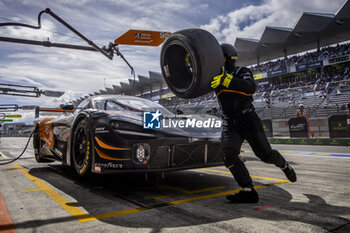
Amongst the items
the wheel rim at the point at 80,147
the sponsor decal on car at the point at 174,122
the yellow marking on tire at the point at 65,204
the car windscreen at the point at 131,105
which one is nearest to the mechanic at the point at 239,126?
the sponsor decal on car at the point at 174,122

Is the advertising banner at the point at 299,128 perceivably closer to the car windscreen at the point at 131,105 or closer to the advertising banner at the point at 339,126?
the advertising banner at the point at 339,126

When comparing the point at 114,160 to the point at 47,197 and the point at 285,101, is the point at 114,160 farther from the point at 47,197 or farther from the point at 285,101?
the point at 285,101

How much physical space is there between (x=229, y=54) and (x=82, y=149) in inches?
88.5

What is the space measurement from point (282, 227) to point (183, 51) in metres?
1.95

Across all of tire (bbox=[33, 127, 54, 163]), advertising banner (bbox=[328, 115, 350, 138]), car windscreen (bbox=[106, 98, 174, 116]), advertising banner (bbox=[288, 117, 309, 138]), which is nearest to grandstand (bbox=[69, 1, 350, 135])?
advertising banner (bbox=[288, 117, 309, 138])

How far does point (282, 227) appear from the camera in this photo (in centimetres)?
194

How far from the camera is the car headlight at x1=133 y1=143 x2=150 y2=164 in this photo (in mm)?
2867

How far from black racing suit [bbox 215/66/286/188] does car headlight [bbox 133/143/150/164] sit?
0.82 m

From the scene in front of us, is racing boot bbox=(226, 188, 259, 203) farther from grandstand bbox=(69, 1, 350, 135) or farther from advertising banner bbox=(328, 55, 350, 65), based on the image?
advertising banner bbox=(328, 55, 350, 65)

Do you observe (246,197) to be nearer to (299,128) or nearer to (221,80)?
(221,80)

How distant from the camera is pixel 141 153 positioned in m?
2.88

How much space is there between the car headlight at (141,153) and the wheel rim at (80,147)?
0.98m

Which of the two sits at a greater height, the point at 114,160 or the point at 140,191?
the point at 114,160

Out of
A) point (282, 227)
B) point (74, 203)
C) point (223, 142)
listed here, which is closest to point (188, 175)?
point (223, 142)
